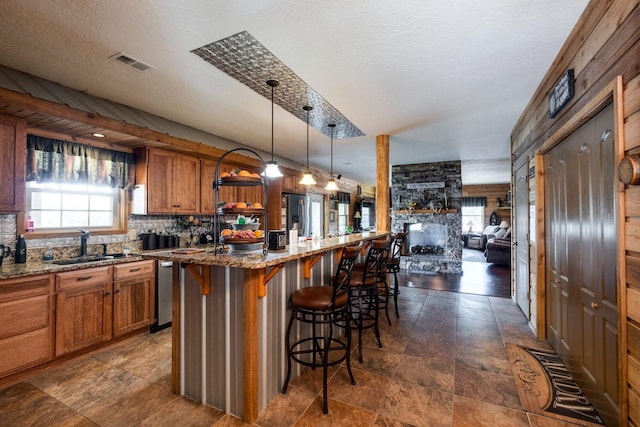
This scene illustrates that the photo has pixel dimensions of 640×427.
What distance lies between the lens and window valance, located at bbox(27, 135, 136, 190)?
2910mm

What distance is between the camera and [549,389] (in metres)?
2.22

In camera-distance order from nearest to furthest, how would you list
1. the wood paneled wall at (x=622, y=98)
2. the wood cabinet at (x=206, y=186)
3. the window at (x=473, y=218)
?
the wood paneled wall at (x=622, y=98)
the wood cabinet at (x=206, y=186)
the window at (x=473, y=218)

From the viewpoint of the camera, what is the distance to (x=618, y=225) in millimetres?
1532

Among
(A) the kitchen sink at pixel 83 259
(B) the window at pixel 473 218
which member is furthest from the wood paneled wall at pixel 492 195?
(A) the kitchen sink at pixel 83 259

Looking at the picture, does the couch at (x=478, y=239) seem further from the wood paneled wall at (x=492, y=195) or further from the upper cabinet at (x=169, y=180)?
the upper cabinet at (x=169, y=180)

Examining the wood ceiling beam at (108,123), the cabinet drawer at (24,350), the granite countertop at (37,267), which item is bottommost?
the cabinet drawer at (24,350)

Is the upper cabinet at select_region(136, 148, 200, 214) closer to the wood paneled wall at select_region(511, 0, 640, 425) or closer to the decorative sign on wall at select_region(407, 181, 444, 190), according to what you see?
the wood paneled wall at select_region(511, 0, 640, 425)

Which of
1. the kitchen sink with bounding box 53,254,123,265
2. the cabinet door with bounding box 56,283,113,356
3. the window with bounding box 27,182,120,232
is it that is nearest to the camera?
the cabinet door with bounding box 56,283,113,356

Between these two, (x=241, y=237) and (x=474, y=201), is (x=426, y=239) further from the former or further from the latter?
(x=474, y=201)

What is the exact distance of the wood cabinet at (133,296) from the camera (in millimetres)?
3066

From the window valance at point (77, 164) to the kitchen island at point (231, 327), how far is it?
198 centimetres

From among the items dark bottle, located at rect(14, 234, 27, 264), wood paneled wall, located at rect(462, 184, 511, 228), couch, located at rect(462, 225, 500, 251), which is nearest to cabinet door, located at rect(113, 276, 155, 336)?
dark bottle, located at rect(14, 234, 27, 264)

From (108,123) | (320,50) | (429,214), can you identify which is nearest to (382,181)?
(320,50)

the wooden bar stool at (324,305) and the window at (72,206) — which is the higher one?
the window at (72,206)
